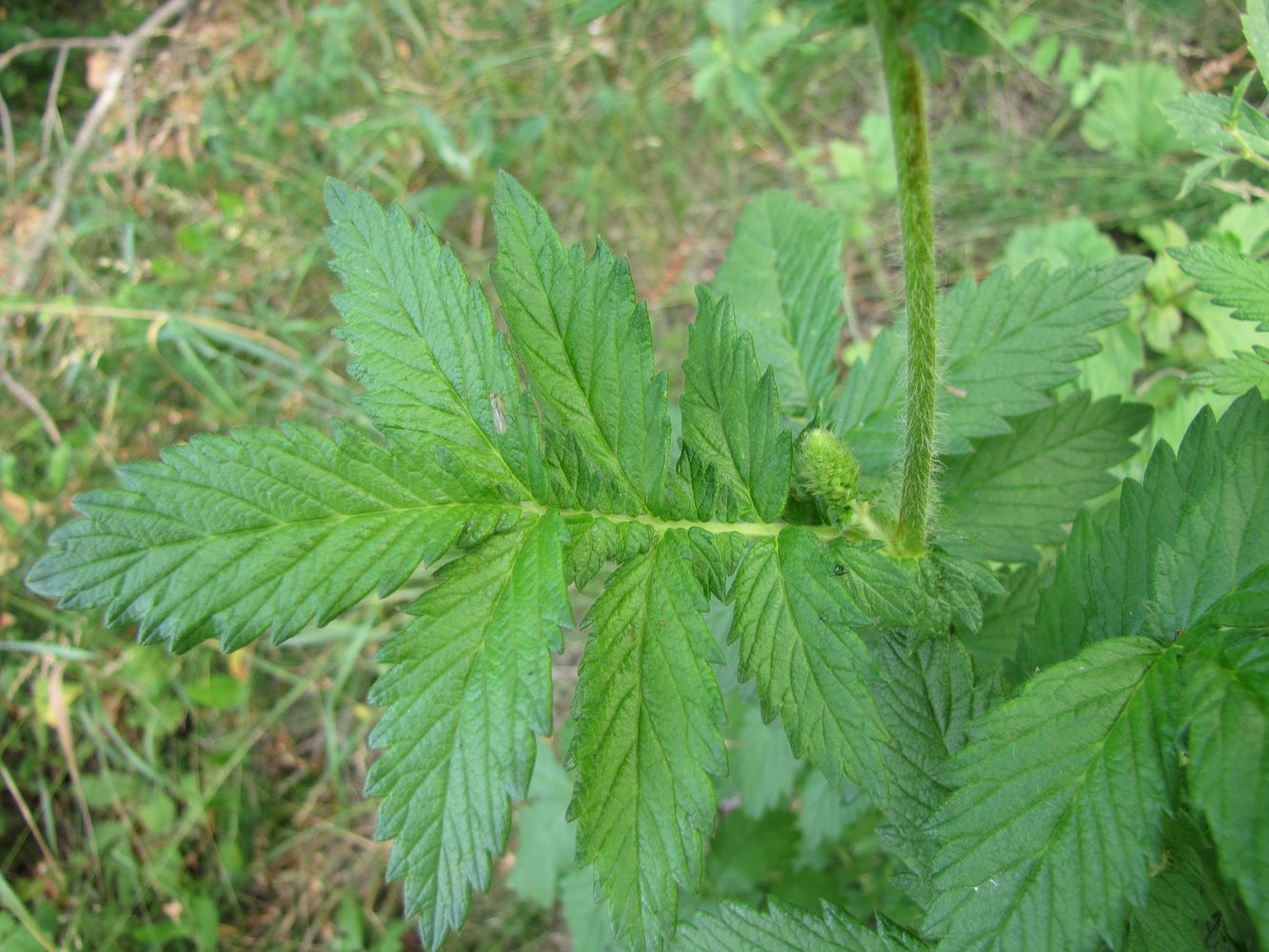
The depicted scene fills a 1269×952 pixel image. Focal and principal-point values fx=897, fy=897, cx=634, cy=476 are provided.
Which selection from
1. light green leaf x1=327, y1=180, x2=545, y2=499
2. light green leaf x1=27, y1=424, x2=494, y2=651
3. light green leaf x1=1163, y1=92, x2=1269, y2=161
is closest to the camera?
light green leaf x1=27, y1=424, x2=494, y2=651

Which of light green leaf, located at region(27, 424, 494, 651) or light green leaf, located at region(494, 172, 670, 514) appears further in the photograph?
light green leaf, located at region(494, 172, 670, 514)

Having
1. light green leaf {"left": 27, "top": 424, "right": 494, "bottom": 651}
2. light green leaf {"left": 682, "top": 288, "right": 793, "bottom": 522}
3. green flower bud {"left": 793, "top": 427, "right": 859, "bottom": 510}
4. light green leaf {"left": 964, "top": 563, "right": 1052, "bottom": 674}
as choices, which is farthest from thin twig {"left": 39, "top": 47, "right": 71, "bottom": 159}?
light green leaf {"left": 964, "top": 563, "right": 1052, "bottom": 674}

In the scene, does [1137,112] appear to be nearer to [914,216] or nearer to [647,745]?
[914,216]

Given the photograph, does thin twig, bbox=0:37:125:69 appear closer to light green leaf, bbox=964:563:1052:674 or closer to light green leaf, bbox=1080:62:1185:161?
light green leaf, bbox=1080:62:1185:161

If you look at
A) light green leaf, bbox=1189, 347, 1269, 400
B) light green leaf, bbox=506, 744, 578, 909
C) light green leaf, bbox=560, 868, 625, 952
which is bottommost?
light green leaf, bbox=506, 744, 578, 909

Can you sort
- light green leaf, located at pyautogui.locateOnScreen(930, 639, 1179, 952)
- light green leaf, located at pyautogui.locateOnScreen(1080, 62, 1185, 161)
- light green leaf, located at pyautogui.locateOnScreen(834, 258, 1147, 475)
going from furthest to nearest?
light green leaf, located at pyautogui.locateOnScreen(1080, 62, 1185, 161) < light green leaf, located at pyautogui.locateOnScreen(834, 258, 1147, 475) < light green leaf, located at pyautogui.locateOnScreen(930, 639, 1179, 952)

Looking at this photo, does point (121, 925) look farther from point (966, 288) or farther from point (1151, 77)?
point (1151, 77)

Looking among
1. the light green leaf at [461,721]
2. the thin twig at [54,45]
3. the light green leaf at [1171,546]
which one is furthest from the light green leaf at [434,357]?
the thin twig at [54,45]

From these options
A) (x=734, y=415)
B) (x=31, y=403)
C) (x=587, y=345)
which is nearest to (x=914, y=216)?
(x=734, y=415)

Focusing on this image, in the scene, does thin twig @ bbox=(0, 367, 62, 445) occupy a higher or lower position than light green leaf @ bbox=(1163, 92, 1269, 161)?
lower
